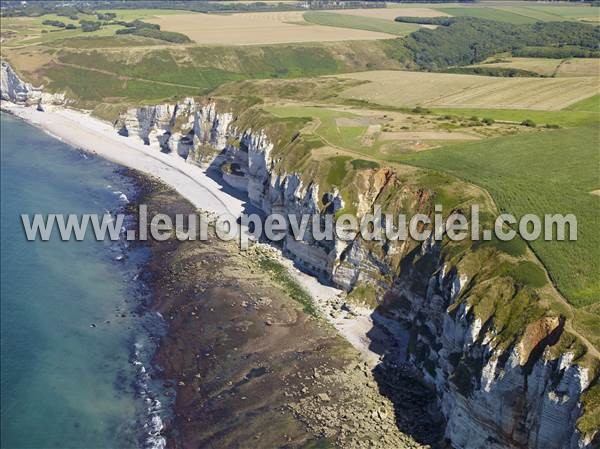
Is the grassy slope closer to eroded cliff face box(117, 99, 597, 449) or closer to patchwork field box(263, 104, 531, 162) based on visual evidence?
patchwork field box(263, 104, 531, 162)

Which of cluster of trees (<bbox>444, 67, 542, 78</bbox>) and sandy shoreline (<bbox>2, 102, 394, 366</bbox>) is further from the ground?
cluster of trees (<bbox>444, 67, 542, 78</bbox>)

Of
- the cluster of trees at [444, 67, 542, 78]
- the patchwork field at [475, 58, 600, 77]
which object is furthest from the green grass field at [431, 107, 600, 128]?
the cluster of trees at [444, 67, 542, 78]

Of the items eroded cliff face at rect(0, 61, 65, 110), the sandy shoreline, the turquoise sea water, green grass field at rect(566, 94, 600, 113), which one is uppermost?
green grass field at rect(566, 94, 600, 113)

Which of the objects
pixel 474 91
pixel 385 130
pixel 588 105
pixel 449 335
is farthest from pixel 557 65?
pixel 449 335

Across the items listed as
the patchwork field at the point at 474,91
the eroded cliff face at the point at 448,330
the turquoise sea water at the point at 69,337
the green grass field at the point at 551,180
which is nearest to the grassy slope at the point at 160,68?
the patchwork field at the point at 474,91

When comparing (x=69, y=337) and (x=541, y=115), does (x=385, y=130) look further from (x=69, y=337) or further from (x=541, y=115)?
(x=69, y=337)

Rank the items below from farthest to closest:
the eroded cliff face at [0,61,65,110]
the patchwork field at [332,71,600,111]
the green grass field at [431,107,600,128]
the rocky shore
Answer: the eroded cliff face at [0,61,65,110]
the patchwork field at [332,71,600,111]
the green grass field at [431,107,600,128]
the rocky shore

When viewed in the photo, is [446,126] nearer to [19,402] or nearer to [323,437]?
[323,437]
